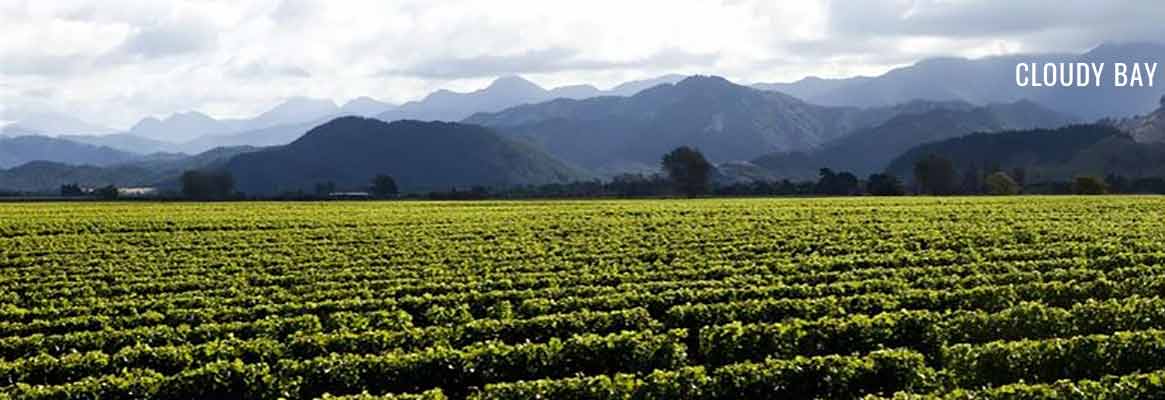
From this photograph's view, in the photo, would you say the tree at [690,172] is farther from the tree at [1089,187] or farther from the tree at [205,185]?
the tree at [205,185]

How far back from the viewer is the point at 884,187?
375ft

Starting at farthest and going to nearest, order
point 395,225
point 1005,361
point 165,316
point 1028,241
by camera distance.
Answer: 1. point 395,225
2. point 1028,241
3. point 165,316
4. point 1005,361

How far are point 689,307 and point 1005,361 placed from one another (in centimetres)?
672

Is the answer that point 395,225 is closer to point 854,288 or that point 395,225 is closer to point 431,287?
point 431,287

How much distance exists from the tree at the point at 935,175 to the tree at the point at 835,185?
1151 cm

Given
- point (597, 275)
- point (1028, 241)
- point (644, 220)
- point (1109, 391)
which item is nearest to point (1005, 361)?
point (1109, 391)

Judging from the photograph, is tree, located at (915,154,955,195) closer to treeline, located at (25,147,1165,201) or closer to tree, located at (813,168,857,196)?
treeline, located at (25,147,1165,201)

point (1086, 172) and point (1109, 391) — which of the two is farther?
point (1086, 172)

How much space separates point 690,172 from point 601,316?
115 meters

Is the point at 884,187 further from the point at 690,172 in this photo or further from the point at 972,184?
the point at 972,184

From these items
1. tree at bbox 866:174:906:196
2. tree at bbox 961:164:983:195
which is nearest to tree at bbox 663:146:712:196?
tree at bbox 866:174:906:196

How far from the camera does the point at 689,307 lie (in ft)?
66.2

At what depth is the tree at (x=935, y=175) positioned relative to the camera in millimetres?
130250

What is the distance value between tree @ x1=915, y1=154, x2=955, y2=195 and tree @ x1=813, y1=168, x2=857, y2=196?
37.8 feet
